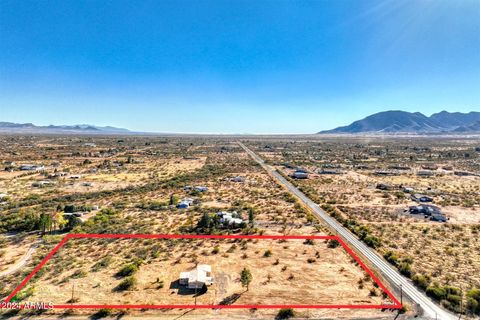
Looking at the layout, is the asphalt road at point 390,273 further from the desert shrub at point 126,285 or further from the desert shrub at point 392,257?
the desert shrub at point 126,285

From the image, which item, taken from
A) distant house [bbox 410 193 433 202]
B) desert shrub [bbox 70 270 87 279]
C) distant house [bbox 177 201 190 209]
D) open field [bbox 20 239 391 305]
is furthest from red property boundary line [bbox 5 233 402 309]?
distant house [bbox 410 193 433 202]

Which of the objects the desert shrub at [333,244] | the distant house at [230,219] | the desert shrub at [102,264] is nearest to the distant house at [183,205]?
the distant house at [230,219]

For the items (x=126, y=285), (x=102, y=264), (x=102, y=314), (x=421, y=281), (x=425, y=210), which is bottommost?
(x=102, y=314)

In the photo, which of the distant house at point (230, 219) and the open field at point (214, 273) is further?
the distant house at point (230, 219)

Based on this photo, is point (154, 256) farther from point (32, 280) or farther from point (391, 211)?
point (391, 211)

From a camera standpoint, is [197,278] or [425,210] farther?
[425,210]

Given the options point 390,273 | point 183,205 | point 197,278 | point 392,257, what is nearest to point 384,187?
point 392,257

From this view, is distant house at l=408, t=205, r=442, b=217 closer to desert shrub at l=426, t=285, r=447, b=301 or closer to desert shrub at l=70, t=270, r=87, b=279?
desert shrub at l=426, t=285, r=447, b=301

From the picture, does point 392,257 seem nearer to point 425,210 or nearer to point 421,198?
point 425,210
